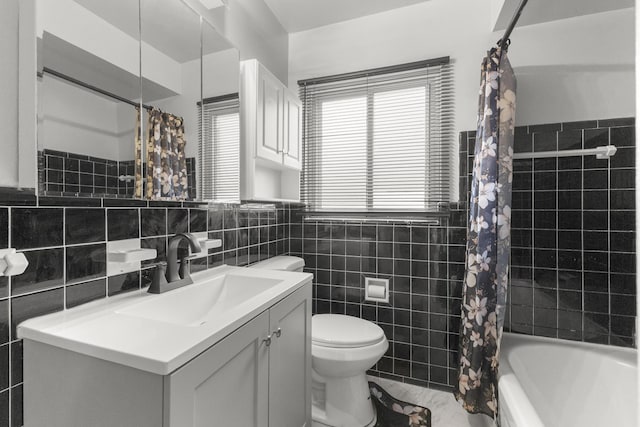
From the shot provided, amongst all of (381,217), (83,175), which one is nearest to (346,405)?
(381,217)

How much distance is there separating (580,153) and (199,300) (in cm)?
211

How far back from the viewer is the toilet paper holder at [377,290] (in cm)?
211

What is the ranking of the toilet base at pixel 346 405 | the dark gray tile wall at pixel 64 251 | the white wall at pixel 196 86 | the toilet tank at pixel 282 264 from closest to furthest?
the dark gray tile wall at pixel 64 251 → the white wall at pixel 196 86 → the toilet base at pixel 346 405 → the toilet tank at pixel 282 264

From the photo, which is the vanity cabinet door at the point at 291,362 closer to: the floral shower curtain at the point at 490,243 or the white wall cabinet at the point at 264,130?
the white wall cabinet at the point at 264,130

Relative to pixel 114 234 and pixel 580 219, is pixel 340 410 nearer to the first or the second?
pixel 114 234

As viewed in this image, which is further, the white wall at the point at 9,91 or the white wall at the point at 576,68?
the white wall at the point at 576,68

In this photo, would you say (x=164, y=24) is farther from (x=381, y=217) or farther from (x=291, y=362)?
(x=381, y=217)

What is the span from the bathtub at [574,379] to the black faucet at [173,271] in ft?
4.70

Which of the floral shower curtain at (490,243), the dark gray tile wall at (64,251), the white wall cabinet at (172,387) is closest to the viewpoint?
the white wall cabinet at (172,387)

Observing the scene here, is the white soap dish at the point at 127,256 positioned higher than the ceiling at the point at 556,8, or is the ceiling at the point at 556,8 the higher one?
the ceiling at the point at 556,8

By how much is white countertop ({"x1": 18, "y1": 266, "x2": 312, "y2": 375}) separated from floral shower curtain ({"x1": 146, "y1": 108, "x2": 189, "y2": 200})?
1.41ft

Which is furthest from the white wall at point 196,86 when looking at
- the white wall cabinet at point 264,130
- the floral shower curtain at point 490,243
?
the floral shower curtain at point 490,243

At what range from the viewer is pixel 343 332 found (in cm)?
174

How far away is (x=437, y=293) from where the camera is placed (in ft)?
6.63
